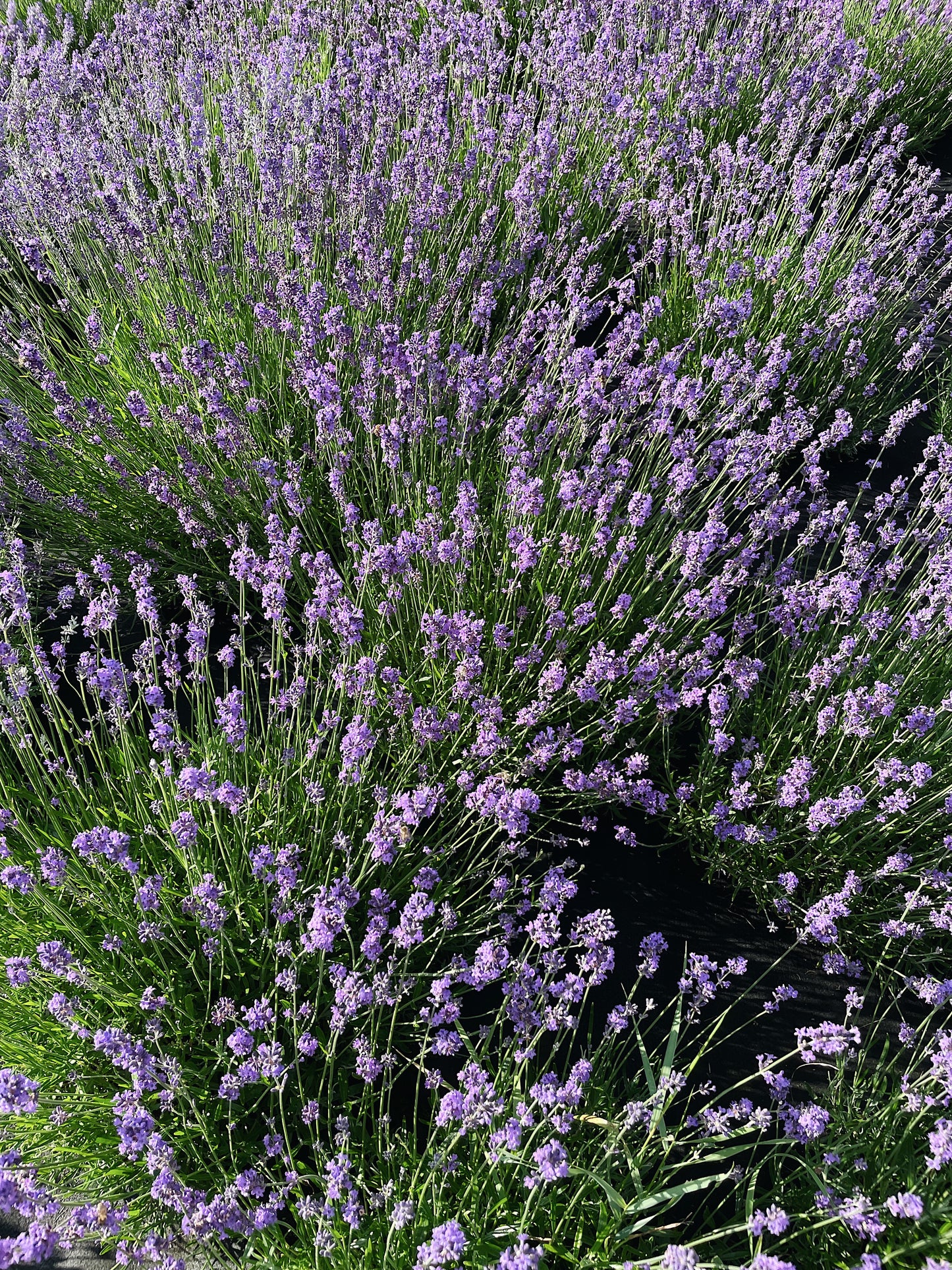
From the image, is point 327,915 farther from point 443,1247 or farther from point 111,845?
point 443,1247

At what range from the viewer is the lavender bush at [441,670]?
5.22ft

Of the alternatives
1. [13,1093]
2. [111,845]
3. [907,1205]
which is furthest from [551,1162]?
[111,845]

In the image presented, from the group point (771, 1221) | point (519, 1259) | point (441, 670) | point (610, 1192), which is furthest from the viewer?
point (441, 670)

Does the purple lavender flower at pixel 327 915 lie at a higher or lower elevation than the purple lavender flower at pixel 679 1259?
higher

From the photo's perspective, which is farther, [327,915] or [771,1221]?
[327,915]

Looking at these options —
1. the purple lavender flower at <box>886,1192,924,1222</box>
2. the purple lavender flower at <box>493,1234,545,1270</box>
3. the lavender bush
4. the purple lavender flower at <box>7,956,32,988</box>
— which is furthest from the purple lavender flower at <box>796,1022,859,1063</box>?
the purple lavender flower at <box>7,956,32,988</box>

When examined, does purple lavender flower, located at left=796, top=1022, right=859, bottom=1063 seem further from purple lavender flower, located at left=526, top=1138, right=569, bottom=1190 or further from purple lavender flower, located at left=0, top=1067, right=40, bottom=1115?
purple lavender flower, located at left=0, top=1067, right=40, bottom=1115

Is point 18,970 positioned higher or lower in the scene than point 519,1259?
higher

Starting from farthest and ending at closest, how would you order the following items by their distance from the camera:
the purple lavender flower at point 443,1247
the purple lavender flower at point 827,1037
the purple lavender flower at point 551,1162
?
the purple lavender flower at point 827,1037 < the purple lavender flower at point 551,1162 < the purple lavender flower at point 443,1247

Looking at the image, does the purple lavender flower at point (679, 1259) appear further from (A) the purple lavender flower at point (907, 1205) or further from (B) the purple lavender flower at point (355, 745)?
(B) the purple lavender flower at point (355, 745)

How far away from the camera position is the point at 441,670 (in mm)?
2568

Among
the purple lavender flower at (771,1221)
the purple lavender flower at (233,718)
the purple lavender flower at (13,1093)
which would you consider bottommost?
the purple lavender flower at (771,1221)

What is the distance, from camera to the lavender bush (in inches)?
62.6

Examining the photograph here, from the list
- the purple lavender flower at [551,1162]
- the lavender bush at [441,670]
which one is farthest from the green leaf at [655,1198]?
the purple lavender flower at [551,1162]
